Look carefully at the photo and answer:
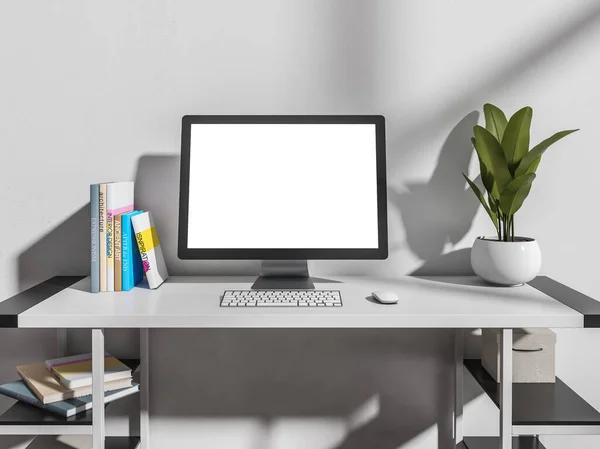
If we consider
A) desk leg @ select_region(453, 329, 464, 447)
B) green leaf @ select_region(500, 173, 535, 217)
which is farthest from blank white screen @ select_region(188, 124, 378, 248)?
desk leg @ select_region(453, 329, 464, 447)

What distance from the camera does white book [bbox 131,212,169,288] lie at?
1.60 metres

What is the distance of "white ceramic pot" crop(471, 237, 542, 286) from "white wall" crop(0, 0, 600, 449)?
0.74 feet

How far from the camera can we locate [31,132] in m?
1.78

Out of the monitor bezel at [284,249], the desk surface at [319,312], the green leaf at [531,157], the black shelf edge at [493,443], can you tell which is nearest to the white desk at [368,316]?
the desk surface at [319,312]

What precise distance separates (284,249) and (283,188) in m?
0.17

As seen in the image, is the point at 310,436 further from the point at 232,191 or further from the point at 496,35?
the point at 496,35

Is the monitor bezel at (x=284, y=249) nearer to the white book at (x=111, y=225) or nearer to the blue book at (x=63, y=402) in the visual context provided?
the white book at (x=111, y=225)

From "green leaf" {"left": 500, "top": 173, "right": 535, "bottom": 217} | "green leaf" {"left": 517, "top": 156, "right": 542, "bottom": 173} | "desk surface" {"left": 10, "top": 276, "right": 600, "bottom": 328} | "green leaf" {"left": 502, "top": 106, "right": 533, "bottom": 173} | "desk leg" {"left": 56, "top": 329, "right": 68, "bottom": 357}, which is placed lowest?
"desk leg" {"left": 56, "top": 329, "right": 68, "bottom": 357}

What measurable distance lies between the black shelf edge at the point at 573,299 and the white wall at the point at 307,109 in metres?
0.16

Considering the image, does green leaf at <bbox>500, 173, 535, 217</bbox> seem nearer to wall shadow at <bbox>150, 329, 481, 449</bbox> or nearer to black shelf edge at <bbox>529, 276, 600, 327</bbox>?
black shelf edge at <bbox>529, 276, 600, 327</bbox>

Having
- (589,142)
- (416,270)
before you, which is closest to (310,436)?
(416,270)

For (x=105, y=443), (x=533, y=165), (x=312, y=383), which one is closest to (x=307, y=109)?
(x=533, y=165)

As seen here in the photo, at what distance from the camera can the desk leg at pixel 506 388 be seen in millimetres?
1359

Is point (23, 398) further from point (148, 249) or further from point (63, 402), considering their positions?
point (148, 249)
